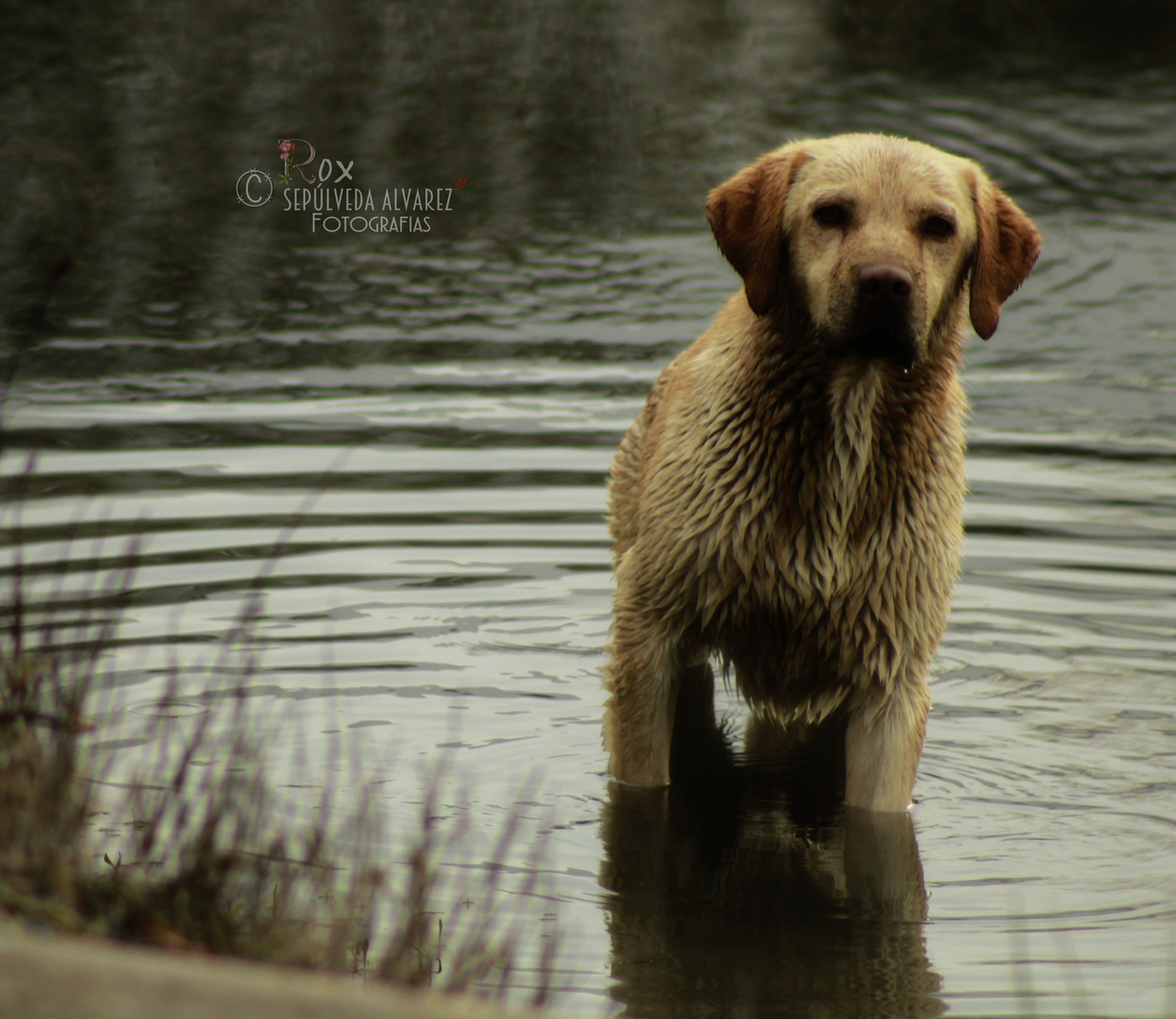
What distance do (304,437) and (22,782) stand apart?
7.61 meters

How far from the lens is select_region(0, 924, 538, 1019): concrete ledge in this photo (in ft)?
7.36

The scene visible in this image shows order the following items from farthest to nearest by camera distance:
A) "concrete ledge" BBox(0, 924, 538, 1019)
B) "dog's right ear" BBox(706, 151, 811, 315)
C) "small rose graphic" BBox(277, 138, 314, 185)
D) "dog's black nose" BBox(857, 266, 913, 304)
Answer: "small rose graphic" BBox(277, 138, 314, 185), "dog's right ear" BBox(706, 151, 811, 315), "dog's black nose" BBox(857, 266, 913, 304), "concrete ledge" BBox(0, 924, 538, 1019)

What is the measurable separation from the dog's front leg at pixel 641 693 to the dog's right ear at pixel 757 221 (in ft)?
3.82

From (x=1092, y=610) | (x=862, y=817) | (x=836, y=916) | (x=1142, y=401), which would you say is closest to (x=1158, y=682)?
(x=1092, y=610)

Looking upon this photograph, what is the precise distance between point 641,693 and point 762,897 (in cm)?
86

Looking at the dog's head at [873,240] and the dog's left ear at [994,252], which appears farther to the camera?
the dog's left ear at [994,252]

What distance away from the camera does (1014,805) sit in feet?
20.0

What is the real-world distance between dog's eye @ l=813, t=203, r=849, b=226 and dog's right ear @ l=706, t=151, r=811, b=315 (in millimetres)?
188

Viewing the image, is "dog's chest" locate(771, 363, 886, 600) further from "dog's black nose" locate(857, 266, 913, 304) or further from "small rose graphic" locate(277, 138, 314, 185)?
"small rose graphic" locate(277, 138, 314, 185)

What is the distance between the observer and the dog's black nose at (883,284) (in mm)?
5059

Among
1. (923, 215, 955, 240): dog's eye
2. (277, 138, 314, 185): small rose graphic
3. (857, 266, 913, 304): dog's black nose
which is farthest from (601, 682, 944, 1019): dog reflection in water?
→ (277, 138, 314, 185): small rose graphic

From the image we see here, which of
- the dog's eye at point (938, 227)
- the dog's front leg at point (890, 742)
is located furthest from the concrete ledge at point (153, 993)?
the dog's front leg at point (890, 742)

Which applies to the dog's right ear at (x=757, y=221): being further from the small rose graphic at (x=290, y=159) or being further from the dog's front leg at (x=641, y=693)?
the small rose graphic at (x=290, y=159)

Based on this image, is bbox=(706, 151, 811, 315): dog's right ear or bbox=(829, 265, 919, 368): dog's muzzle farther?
bbox=(706, 151, 811, 315): dog's right ear
